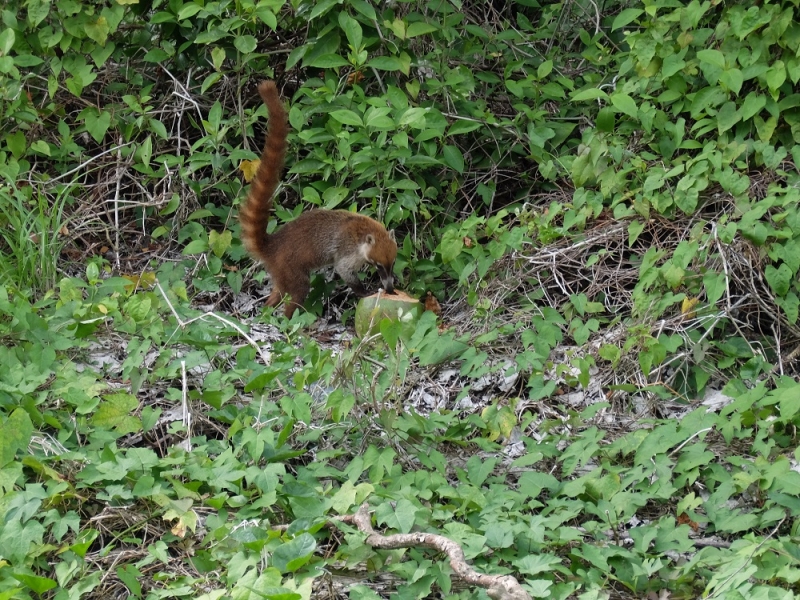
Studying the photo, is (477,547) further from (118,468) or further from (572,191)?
(572,191)

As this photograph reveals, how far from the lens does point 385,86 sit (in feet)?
22.0

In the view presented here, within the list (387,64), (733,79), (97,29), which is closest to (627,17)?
(733,79)

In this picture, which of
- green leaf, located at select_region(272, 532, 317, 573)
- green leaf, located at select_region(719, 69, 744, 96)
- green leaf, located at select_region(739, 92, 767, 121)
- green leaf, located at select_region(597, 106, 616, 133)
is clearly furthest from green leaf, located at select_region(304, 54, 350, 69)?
green leaf, located at select_region(272, 532, 317, 573)

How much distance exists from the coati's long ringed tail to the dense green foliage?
0.23m

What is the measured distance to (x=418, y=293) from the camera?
21.3 feet

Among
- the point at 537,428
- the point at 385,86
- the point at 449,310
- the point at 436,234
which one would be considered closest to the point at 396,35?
the point at 385,86

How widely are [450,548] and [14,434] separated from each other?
1.68m

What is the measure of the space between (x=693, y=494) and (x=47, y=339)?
115 inches

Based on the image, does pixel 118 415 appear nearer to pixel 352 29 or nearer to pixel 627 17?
pixel 352 29

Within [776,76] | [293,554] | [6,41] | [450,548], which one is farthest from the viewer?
[6,41]

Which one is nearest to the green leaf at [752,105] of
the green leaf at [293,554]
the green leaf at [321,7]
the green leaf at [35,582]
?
the green leaf at [321,7]

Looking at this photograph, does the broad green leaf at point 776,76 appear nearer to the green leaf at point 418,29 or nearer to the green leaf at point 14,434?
the green leaf at point 418,29

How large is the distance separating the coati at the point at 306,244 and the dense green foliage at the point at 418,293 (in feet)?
0.60

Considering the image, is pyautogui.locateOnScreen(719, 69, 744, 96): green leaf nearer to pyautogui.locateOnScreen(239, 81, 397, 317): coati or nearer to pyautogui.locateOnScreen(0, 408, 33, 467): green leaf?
pyautogui.locateOnScreen(239, 81, 397, 317): coati
